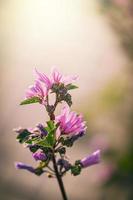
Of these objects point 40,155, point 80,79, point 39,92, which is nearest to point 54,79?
point 39,92

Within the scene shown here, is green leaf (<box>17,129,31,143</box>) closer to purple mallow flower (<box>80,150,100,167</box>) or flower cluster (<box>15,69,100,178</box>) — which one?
flower cluster (<box>15,69,100,178</box>)


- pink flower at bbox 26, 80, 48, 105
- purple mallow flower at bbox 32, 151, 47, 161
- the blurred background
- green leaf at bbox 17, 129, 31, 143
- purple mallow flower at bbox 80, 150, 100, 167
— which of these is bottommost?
purple mallow flower at bbox 32, 151, 47, 161

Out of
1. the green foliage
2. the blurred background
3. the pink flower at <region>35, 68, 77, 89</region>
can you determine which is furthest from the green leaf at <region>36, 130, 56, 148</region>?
the blurred background

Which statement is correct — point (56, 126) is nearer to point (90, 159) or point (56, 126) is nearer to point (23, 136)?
point (23, 136)

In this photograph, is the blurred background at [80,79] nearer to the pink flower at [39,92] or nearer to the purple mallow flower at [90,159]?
the purple mallow flower at [90,159]

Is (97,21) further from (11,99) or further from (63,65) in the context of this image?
(11,99)

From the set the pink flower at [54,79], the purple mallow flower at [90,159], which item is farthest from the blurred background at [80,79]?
the pink flower at [54,79]

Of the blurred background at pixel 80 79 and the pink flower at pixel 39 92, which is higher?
the blurred background at pixel 80 79
